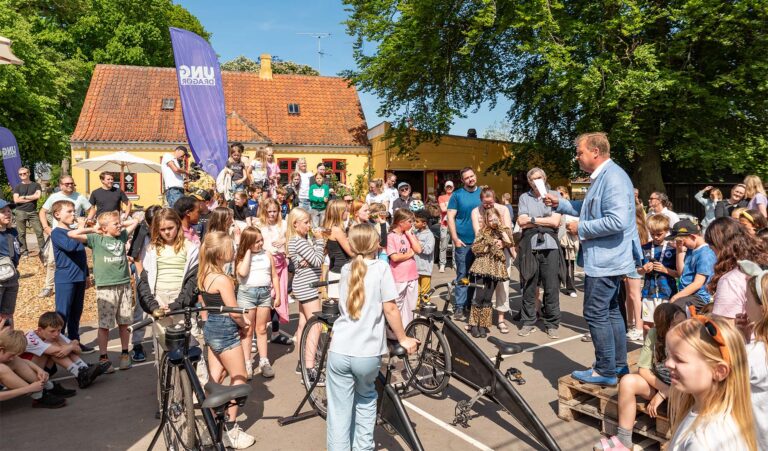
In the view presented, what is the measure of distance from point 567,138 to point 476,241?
16.9 metres

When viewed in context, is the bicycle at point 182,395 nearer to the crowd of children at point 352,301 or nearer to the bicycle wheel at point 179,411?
the bicycle wheel at point 179,411

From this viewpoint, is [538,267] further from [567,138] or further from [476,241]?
[567,138]

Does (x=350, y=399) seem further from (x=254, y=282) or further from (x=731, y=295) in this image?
(x=731, y=295)

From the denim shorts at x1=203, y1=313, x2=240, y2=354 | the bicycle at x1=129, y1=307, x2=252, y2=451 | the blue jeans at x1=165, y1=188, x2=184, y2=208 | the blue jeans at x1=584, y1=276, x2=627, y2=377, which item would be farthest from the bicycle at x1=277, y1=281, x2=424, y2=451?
the blue jeans at x1=165, y1=188, x2=184, y2=208

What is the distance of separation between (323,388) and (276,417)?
1.61ft

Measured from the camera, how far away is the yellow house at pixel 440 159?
26.0 meters

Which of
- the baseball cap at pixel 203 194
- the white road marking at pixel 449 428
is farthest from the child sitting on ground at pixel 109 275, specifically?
the white road marking at pixel 449 428

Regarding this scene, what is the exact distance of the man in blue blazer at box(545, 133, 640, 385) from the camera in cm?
448

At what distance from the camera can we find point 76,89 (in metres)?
31.6

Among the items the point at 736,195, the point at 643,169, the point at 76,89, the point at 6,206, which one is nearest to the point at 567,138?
the point at 643,169

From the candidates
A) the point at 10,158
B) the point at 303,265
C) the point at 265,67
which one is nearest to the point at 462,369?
the point at 303,265

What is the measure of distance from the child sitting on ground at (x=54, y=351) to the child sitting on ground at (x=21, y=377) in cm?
19

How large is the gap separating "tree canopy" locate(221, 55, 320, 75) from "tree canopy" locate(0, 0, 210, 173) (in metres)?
15.6

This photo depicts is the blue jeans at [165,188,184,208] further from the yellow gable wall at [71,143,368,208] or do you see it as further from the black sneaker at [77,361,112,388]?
the yellow gable wall at [71,143,368,208]
